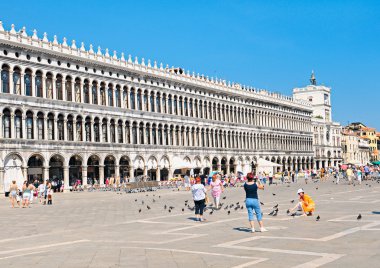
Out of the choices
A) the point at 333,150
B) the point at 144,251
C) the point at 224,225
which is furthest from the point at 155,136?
the point at 333,150

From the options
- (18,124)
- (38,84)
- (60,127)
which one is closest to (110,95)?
(60,127)

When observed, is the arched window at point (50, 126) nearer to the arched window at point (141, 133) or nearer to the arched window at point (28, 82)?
the arched window at point (28, 82)

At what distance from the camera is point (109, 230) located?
1585 centimetres

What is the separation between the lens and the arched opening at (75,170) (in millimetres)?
52594

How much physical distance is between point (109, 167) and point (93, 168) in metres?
2.29

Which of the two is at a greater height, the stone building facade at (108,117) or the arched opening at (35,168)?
the stone building facade at (108,117)

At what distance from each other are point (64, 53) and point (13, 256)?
4284 cm

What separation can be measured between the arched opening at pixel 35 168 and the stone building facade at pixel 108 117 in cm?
9

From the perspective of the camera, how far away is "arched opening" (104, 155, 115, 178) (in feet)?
188

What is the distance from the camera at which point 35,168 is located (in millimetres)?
48781

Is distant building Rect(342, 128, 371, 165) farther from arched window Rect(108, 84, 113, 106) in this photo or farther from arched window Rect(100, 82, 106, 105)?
arched window Rect(100, 82, 106, 105)

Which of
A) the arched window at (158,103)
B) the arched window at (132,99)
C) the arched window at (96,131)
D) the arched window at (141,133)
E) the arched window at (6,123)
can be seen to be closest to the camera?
the arched window at (6,123)

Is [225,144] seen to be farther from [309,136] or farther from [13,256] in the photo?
[13,256]

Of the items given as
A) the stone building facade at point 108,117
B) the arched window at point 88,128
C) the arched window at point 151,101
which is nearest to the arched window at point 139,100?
the stone building facade at point 108,117
